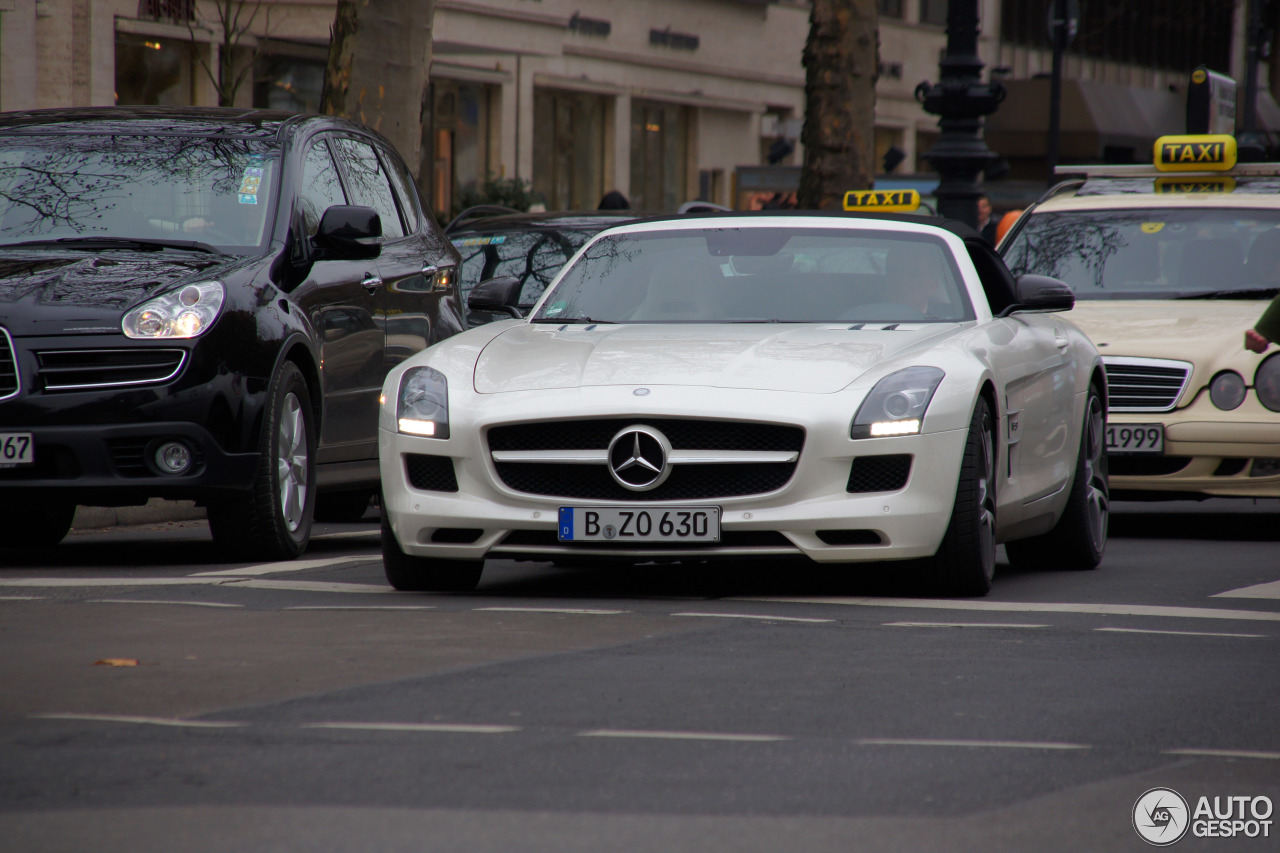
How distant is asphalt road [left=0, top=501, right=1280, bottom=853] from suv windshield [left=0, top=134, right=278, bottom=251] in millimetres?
1617

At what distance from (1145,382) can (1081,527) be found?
223 cm

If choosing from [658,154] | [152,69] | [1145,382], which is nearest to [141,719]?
[1145,382]

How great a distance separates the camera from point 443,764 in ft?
15.8

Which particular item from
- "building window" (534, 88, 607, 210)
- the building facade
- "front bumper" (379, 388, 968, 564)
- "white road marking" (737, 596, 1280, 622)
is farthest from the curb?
"building window" (534, 88, 607, 210)

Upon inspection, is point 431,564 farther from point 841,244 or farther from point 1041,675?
point 1041,675

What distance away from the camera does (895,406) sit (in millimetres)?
7750

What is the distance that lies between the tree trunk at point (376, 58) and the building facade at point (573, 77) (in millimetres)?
8597

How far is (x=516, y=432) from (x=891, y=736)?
9.57 ft

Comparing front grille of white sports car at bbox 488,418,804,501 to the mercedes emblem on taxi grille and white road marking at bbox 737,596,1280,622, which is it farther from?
white road marking at bbox 737,596,1280,622

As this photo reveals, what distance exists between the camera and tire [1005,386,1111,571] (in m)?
9.54

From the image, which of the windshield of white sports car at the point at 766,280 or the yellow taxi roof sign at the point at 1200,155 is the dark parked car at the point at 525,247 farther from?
the windshield of white sports car at the point at 766,280

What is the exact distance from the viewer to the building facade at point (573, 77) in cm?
2839

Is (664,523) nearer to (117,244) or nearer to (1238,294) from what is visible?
(117,244)

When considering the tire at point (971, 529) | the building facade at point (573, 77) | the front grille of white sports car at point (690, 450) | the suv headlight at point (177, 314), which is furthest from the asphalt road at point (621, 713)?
the building facade at point (573, 77)
